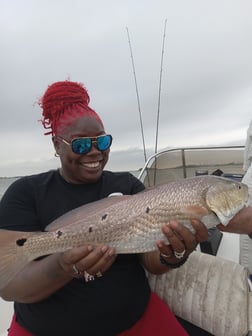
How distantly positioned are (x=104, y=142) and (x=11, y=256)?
1.02 metres

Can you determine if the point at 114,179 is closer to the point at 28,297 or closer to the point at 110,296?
the point at 110,296

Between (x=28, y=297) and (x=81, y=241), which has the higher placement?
(x=81, y=241)

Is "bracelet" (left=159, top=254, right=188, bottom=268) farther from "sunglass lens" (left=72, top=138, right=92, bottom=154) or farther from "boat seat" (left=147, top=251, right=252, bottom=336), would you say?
"sunglass lens" (left=72, top=138, right=92, bottom=154)

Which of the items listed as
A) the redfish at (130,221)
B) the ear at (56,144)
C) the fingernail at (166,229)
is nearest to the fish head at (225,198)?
the redfish at (130,221)

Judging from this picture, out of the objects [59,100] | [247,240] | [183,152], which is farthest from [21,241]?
[183,152]

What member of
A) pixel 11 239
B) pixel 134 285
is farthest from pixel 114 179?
pixel 11 239

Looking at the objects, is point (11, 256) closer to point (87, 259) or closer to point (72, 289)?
point (87, 259)

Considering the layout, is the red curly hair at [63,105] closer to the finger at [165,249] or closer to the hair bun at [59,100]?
the hair bun at [59,100]

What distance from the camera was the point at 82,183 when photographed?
104 inches

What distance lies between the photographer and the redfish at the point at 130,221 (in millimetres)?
1972

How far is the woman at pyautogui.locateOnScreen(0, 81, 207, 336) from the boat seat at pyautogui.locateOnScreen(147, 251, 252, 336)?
34cm

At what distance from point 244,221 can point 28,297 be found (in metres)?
1.52

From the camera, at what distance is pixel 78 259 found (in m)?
1.92

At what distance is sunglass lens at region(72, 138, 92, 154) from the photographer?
2.41 m
